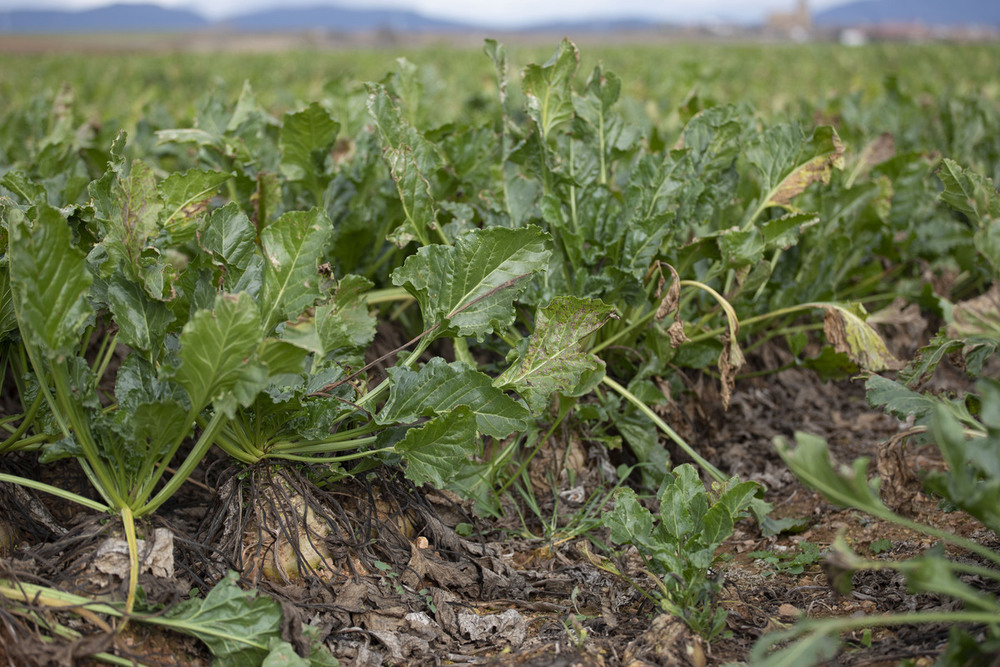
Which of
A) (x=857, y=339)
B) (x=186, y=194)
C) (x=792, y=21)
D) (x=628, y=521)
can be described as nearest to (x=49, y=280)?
(x=186, y=194)

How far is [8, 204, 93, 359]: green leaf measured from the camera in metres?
1.51

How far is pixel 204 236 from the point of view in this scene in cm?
206

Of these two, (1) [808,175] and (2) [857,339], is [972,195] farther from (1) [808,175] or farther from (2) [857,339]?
(1) [808,175]

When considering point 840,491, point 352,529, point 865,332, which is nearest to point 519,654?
point 352,529

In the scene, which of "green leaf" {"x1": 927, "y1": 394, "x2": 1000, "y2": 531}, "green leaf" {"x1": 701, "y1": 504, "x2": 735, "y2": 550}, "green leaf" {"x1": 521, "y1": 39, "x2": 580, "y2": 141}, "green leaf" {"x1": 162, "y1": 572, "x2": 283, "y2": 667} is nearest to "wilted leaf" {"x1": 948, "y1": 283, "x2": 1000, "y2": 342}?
"green leaf" {"x1": 927, "y1": 394, "x2": 1000, "y2": 531}

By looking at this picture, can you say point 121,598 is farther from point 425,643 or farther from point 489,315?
point 489,315

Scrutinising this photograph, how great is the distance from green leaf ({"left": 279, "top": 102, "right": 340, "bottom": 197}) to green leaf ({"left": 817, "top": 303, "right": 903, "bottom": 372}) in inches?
70.5

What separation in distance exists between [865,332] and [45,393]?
2.28 meters

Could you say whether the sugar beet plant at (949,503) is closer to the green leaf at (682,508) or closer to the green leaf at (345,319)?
the green leaf at (682,508)

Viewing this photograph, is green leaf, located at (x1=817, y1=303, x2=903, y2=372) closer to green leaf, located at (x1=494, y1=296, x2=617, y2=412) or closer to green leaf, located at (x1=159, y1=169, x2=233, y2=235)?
green leaf, located at (x1=494, y1=296, x2=617, y2=412)

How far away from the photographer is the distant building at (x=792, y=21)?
81.9m

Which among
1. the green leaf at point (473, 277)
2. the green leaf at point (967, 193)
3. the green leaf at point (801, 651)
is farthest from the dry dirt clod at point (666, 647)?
the green leaf at point (967, 193)

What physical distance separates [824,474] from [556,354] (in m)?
0.84

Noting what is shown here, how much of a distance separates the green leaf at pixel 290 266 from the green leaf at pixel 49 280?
0.38 m
